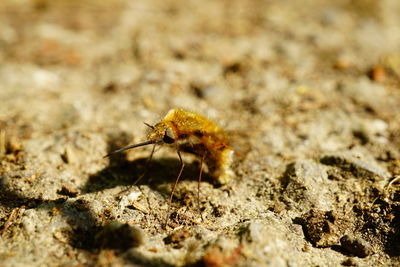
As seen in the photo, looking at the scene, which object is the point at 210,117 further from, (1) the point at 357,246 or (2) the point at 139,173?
(1) the point at 357,246

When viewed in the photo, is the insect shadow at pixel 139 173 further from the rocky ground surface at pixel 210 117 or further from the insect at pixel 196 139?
the insect at pixel 196 139

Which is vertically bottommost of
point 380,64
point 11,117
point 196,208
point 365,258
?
point 11,117

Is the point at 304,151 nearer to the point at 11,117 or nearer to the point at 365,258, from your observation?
the point at 365,258

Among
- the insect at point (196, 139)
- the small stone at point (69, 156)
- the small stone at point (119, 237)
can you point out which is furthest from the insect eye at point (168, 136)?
the small stone at point (69, 156)

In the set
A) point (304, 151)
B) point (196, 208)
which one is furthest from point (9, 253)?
point (304, 151)

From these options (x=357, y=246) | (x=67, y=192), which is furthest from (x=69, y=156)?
(x=357, y=246)

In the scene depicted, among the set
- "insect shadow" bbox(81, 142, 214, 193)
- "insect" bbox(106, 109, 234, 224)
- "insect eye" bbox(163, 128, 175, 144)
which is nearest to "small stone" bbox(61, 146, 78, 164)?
"insect shadow" bbox(81, 142, 214, 193)

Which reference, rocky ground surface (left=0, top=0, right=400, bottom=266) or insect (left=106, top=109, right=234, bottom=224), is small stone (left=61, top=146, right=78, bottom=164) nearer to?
rocky ground surface (left=0, top=0, right=400, bottom=266)

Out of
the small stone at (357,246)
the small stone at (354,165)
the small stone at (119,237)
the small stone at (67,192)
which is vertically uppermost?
the small stone at (354,165)

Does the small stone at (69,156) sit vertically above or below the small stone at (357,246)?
below
